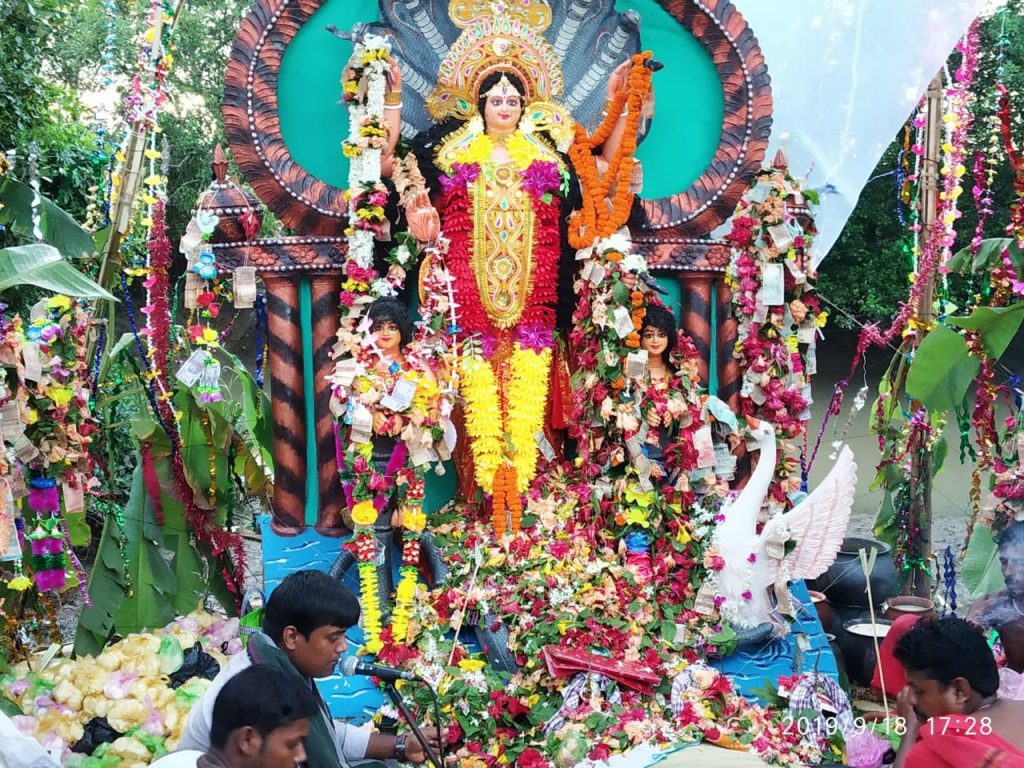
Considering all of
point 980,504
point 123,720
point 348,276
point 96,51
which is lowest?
point 123,720

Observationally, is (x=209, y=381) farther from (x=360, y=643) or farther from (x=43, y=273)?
(x=360, y=643)

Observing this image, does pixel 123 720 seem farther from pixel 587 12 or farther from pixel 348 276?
pixel 587 12

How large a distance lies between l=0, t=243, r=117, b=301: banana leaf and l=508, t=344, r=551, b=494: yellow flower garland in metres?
2.33

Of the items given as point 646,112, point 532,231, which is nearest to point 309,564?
point 532,231

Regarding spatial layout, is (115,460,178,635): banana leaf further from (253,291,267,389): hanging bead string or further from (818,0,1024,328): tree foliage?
(818,0,1024,328): tree foliage

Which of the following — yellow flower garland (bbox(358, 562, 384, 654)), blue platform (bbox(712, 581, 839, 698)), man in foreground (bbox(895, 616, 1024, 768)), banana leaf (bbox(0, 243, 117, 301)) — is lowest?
blue platform (bbox(712, 581, 839, 698))

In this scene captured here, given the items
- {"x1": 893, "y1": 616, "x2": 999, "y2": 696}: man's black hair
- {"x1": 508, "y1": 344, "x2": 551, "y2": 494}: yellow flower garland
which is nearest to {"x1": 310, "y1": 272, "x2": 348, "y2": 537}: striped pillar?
{"x1": 508, "y1": 344, "x2": 551, "y2": 494}: yellow flower garland

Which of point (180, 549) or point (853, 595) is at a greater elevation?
point (180, 549)

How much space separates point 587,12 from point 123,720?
187 inches

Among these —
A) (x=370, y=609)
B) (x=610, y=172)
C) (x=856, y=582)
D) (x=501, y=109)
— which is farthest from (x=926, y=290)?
(x=370, y=609)

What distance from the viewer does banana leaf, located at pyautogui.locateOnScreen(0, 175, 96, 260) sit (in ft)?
19.0

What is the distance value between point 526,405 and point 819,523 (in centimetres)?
173

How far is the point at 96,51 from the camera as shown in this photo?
39.7ft

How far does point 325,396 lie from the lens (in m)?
6.28
